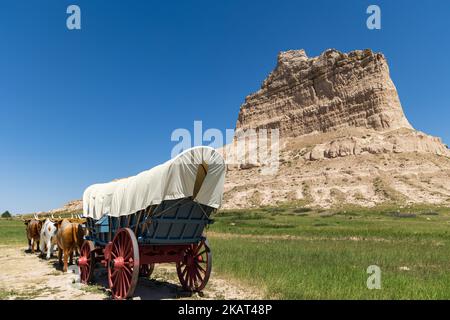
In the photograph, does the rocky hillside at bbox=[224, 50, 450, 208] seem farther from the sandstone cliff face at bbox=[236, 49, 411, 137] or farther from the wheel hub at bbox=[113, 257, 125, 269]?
the wheel hub at bbox=[113, 257, 125, 269]

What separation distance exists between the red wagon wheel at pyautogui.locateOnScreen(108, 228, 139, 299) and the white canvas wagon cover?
68 cm

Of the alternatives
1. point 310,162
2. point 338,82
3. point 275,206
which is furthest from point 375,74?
point 275,206

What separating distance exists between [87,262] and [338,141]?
8840cm

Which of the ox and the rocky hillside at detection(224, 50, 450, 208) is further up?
the rocky hillside at detection(224, 50, 450, 208)

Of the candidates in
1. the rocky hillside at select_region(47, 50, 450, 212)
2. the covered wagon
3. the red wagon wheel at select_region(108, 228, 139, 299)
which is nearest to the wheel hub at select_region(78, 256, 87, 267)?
the covered wagon

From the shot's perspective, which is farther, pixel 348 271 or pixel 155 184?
pixel 348 271

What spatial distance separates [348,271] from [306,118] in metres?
108

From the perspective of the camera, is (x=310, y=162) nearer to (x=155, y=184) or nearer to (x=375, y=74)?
(x=375, y=74)

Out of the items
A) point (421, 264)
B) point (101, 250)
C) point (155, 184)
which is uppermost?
point (155, 184)

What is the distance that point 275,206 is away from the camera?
71.9 metres

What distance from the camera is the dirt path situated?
9711 mm

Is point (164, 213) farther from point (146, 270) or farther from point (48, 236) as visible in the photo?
point (48, 236)

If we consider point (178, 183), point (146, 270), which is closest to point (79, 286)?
point (146, 270)
